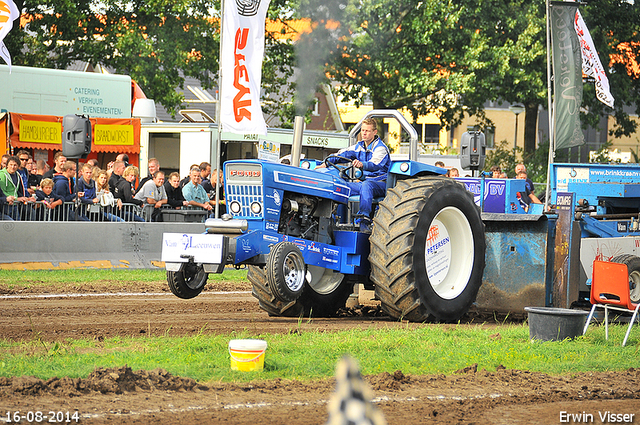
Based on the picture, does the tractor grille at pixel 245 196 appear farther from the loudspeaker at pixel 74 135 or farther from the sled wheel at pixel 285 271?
the loudspeaker at pixel 74 135

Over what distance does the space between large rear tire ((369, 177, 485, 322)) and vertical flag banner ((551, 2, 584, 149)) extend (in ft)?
26.9

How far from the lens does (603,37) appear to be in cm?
3041

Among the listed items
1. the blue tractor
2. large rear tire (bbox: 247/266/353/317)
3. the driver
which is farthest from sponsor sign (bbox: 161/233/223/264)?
the driver

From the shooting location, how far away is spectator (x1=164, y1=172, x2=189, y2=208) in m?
15.4

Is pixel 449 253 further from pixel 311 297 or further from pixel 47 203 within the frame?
pixel 47 203

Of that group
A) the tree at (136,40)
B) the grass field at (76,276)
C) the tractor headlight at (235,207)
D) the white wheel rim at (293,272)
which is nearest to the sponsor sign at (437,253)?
the white wheel rim at (293,272)

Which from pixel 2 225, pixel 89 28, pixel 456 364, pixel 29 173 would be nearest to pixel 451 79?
pixel 89 28

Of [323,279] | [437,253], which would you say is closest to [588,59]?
[437,253]

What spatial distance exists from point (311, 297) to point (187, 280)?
1704 millimetres

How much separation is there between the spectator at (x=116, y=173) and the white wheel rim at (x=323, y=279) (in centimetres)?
689

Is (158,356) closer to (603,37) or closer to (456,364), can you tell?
(456,364)

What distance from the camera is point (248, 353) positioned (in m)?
5.64

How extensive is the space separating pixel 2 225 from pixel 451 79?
1886 centimetres

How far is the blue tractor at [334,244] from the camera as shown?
7.74 m
